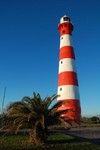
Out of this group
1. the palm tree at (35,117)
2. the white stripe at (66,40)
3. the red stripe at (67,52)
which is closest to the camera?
the palm tree at (35,117)

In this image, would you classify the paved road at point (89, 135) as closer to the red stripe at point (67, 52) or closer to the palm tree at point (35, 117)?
the palm tree at point (35, 117)

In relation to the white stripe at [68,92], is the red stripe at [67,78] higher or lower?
higher

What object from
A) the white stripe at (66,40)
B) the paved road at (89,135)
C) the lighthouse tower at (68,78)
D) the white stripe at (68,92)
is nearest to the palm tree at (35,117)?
Answer: the paved road at (89,135)

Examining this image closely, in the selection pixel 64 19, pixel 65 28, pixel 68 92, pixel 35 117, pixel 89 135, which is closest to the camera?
pixel 35 117

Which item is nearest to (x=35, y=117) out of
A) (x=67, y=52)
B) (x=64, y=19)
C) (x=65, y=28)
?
(x=67, y=52)

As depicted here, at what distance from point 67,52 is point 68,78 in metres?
3.75

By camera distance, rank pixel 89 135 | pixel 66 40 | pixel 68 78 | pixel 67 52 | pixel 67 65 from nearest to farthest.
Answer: pixel 89 135, pixel 68 78, pixel 67 65, pixel 67 52, pixel 66 40

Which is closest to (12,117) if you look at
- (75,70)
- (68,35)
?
(75,70)

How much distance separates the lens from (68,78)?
31.2m

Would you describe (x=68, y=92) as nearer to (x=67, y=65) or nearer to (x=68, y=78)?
(x=68, y=78)

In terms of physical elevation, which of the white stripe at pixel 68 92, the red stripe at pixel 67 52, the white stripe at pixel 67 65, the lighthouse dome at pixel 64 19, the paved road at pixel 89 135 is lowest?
the paved road at pixel 89 135

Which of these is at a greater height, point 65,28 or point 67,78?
point 65,28

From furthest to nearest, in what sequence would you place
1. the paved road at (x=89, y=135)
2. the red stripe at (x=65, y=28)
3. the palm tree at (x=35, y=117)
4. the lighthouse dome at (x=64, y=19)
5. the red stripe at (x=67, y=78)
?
the lighthouse dome at (x=64, y=19)
the red stripe at (x=65, y=28)
the red stripe at (x=67, y=78)
the paved road at (x=89, y=135)
the palm tree at (x=35, y=117)

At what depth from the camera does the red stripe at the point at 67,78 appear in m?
31.1
